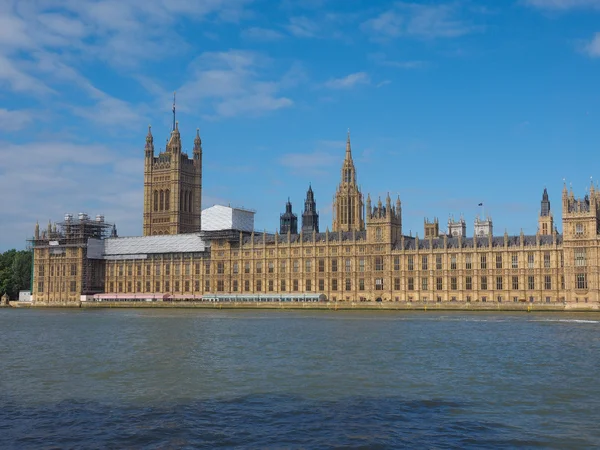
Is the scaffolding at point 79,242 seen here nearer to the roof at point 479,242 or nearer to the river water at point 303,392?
the roof at point 479,242

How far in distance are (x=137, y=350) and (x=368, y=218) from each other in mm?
88268

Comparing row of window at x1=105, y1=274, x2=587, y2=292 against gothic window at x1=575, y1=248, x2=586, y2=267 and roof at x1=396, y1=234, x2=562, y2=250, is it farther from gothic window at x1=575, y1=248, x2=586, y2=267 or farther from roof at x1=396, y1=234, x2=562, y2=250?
roof at x1=396, y1=234, x2=562, y2=250

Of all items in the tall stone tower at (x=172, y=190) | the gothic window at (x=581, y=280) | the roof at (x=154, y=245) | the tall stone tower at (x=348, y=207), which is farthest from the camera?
the tall stone tower at (x=172, y=190)

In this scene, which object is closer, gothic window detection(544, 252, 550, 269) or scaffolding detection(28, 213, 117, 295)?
gothic window detection(544, 252, 550, 269)

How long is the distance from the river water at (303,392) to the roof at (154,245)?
9430 centimetres

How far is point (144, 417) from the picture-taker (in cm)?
2989

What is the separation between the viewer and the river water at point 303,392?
26719 mm

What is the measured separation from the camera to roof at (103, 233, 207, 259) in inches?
6248

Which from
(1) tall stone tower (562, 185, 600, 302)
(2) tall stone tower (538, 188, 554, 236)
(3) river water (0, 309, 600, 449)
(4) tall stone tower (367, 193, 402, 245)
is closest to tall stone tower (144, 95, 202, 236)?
(4) tall stone tower (367, 193, 402, 245)

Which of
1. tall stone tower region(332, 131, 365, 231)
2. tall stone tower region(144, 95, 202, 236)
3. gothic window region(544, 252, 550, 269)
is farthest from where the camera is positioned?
tall stone tower region(144, 95, 202, 236)

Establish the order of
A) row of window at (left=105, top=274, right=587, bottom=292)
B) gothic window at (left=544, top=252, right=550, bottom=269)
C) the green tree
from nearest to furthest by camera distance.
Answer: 1. gothic window at (left=544, top=252, right=550, bottom=269)
2. row of window at (left=105, top=274, right=587, bottom=292)
3. the green tree

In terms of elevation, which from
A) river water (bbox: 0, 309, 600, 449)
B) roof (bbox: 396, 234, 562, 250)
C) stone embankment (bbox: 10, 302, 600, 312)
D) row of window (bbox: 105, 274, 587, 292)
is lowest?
river water (bbox: 0, 309, 600, 449)

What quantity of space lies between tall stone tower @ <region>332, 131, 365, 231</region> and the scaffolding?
173ft

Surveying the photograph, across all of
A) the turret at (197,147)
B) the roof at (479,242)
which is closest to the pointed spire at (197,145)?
the turret at (197,147)
